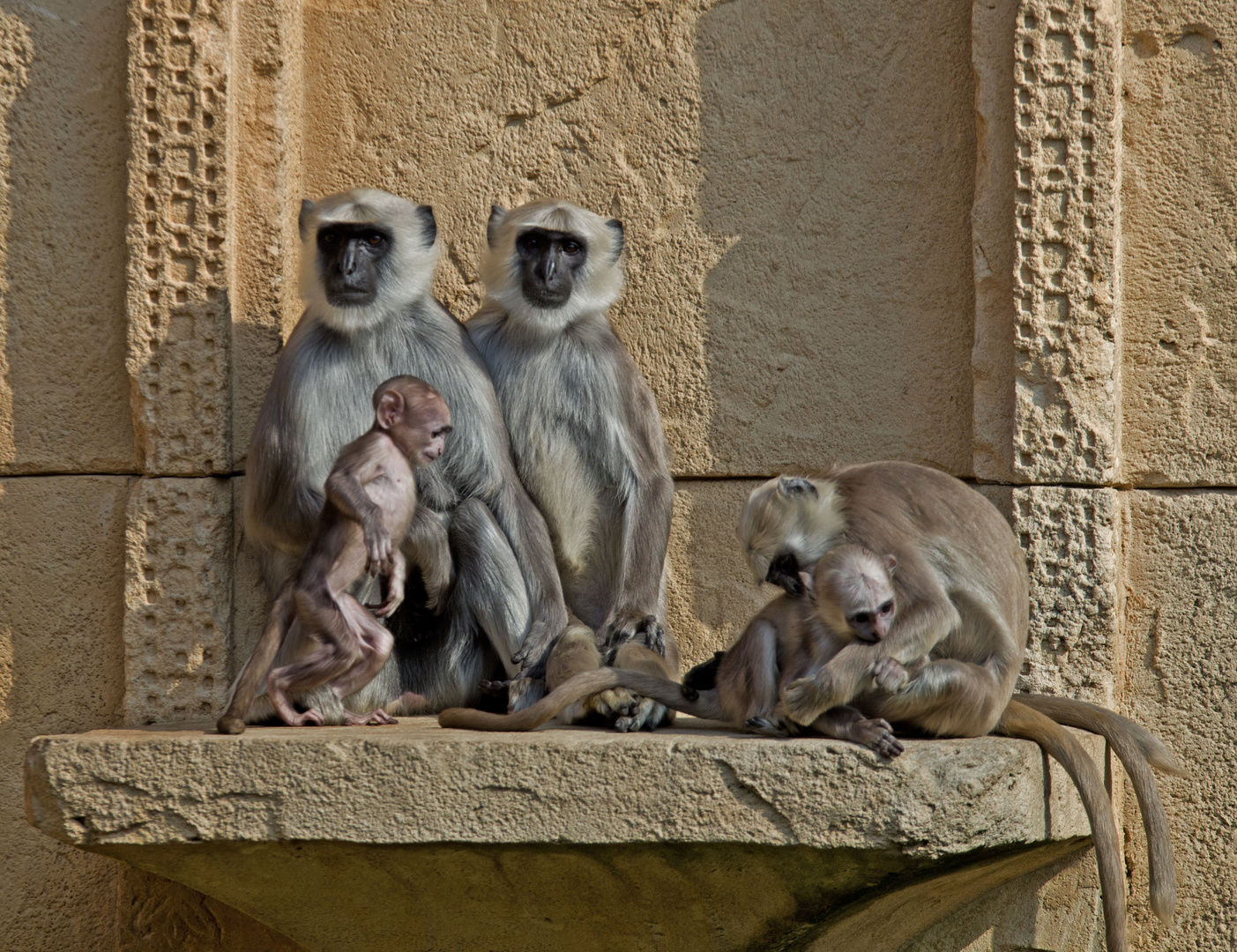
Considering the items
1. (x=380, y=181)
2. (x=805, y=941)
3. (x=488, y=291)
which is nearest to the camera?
(x=805, y=941)

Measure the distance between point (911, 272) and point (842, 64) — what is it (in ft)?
2.08

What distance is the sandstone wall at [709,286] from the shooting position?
367cm

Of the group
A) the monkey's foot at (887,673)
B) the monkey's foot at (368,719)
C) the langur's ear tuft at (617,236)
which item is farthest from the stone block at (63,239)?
the monkey's foot at (887,673)

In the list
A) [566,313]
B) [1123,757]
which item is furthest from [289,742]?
[1123,757]

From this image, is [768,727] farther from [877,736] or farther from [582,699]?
[582,699]

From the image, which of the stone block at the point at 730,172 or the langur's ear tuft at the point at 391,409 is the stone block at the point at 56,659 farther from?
the stone block at the point at 730,172

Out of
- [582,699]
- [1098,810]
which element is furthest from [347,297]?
[1098,810]

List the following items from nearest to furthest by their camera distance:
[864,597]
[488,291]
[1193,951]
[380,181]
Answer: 1. [864,597]
2. [1193,951]
3. [488,291]
4. [380,181]

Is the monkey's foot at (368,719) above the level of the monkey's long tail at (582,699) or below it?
below

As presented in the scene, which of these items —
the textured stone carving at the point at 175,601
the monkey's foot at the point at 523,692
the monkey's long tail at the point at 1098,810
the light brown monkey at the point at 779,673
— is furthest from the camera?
the textured stone carving at the point at 175,601

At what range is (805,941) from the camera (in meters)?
3.08

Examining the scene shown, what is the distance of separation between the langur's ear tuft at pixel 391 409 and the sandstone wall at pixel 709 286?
781 millimetres

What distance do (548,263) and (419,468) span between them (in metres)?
0.63

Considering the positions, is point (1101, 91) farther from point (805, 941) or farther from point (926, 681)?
point (805, 941)
